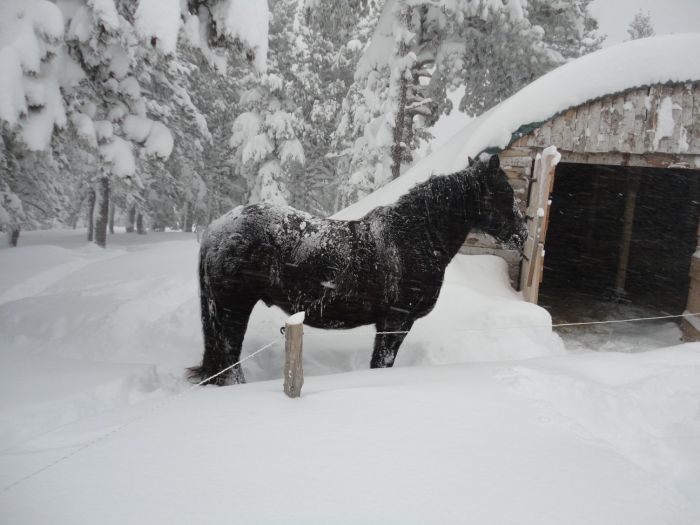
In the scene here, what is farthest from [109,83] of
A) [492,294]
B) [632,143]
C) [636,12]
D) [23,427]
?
[636,12]

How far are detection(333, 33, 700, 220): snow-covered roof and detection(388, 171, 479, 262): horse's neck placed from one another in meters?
3.06

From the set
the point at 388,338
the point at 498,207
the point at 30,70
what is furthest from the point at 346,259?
the point at 30,70

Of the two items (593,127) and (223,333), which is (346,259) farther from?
(593,127)

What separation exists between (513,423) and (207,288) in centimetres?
271

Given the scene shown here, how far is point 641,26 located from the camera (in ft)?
86.4

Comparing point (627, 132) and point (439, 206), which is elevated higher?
point (627, 132)

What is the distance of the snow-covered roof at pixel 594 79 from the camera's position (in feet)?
20.9

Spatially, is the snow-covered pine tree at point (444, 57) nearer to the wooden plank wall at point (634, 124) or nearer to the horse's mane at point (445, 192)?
the wooden plank wall at point (634, 124)

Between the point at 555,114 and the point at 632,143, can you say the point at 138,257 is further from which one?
the point at 632,143

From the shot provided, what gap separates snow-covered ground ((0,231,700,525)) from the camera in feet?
6.33

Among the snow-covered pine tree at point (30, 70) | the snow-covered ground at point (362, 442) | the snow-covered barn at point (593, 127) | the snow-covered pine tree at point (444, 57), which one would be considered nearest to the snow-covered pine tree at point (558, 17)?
the snow-covered pine tree at point (444, 57)

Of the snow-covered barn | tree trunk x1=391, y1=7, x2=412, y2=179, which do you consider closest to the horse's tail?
the snow-covered barn

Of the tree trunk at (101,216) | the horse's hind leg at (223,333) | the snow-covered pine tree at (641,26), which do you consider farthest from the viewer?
the snow-covered pine tree at (641,26)

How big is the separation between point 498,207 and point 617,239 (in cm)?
1028
